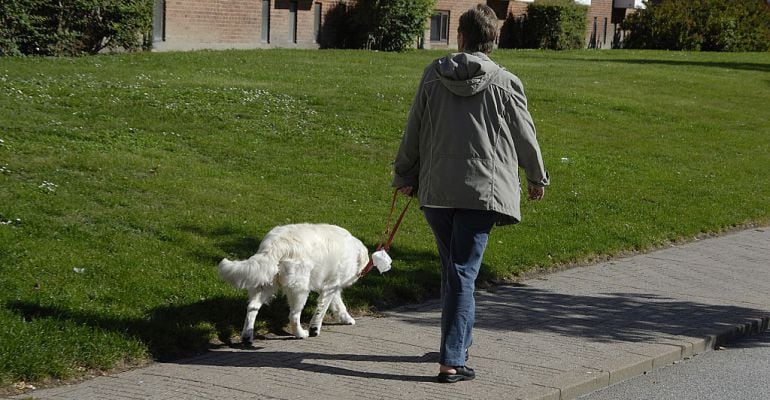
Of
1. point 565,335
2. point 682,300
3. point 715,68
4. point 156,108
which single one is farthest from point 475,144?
point 715,68

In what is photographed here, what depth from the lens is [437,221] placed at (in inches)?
233

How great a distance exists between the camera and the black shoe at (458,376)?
593 cm

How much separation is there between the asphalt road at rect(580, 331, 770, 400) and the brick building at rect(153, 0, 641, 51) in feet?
60.2

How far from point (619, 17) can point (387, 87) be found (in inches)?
1139

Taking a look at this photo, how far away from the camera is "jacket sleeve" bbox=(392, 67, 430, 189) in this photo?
5.88 meters

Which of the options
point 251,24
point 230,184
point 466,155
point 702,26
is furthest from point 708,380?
point 702,26

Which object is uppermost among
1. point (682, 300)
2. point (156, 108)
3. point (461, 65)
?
point (461, 65)

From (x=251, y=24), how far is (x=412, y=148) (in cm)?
2180

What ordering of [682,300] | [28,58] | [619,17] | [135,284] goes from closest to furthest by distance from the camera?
1. [135,284]
2. [682,300]
3. [28,58]
4. [619,17]

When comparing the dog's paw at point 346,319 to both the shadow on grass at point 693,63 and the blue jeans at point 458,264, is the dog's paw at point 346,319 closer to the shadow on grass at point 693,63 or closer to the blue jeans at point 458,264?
the blue jeans at point 458,264

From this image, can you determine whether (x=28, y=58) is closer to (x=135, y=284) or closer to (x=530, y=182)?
(x=135, y=284)

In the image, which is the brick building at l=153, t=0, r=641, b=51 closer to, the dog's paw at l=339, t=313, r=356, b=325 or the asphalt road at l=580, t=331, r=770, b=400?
the dog's paw at l=339, t=313, r=356, b=325

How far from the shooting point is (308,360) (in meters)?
6.32

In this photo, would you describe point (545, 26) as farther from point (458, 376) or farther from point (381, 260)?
point (458, 376)
